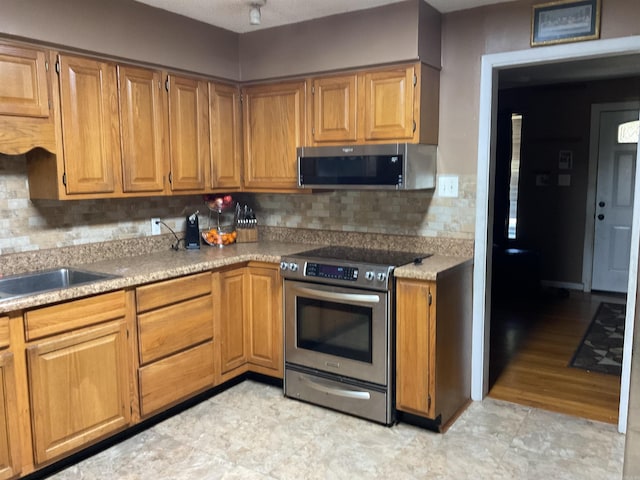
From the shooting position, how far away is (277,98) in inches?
138

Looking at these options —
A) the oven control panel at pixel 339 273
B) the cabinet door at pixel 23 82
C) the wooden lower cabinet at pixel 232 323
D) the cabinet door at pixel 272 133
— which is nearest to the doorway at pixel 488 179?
the oven control panel at pixel 339 273

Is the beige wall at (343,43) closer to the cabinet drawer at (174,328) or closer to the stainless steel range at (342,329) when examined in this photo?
the stainless steel range at (342,329)

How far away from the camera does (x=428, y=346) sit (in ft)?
8.98

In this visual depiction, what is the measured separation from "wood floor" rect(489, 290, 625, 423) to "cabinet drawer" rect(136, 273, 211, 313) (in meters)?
1.90

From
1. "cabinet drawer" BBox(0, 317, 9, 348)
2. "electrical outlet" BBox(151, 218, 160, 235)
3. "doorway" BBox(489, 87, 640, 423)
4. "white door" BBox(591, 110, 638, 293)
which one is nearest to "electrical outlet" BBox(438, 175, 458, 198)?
"electrical outlet" BBox(151, 218, 160, 235)

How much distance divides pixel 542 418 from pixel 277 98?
2538 mm

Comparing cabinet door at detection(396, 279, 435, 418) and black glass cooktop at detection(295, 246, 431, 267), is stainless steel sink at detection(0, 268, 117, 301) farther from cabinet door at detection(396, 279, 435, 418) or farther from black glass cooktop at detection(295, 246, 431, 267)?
cabinet door at detection(396, 279, 435, 418)

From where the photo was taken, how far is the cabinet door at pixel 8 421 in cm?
217

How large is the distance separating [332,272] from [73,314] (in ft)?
4.36

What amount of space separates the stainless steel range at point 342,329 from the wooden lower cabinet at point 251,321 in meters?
0.11

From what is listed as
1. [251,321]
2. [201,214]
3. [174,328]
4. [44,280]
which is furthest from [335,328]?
[44,280]

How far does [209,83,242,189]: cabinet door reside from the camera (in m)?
3.49

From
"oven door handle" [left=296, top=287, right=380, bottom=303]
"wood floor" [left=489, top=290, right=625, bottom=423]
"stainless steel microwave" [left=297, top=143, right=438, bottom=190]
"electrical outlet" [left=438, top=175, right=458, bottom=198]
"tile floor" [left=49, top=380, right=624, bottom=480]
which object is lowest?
"tile floor" [left=49, top=380, right=624, bottom=480]

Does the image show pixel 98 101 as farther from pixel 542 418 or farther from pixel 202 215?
pixel 542 418
